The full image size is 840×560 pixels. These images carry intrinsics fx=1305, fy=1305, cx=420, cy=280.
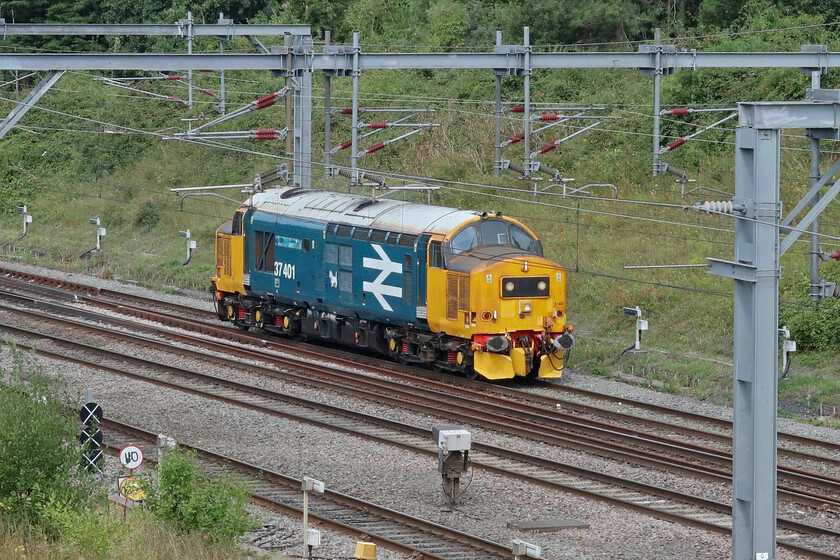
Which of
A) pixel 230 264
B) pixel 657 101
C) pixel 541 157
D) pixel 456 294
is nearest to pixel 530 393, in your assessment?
pixel 456 294

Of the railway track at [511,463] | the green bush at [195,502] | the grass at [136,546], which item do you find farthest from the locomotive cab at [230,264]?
the grass at [136,546]

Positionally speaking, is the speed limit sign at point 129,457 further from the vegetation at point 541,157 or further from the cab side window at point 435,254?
the vegetation at point 541,157

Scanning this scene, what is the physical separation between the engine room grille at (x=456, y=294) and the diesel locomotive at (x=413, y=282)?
2 cm


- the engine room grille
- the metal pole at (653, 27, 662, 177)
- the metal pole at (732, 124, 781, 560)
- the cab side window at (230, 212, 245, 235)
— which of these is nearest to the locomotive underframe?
the engine room grille

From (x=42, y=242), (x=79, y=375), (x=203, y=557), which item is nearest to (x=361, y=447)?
(x=203, y=557)

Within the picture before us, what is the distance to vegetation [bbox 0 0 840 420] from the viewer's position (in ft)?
97.9

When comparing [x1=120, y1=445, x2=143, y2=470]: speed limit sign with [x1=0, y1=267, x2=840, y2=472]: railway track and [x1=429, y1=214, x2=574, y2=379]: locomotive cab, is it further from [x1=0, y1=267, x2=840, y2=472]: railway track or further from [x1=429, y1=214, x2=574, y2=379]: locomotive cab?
[x1=429, y1=214, x2=574, y2=379]: locomotive cab

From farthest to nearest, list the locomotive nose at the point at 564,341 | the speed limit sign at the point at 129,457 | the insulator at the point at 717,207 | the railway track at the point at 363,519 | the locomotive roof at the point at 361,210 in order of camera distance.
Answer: the locomotive roof at the point at 361,210 → the locomotive nose at the point at 564,341 → the speed limit sign at the point at 129,457 → the railway track at the point at 363,519 → the insulator at the point at 717,207

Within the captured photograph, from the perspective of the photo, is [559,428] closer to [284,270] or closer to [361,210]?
[361,210]

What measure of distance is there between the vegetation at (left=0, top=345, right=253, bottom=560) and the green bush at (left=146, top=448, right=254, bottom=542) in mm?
12

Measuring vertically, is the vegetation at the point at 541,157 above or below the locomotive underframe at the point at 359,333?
above

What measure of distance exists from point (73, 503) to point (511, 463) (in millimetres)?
6951

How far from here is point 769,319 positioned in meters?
14.2

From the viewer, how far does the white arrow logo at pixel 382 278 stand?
87.0 ft
